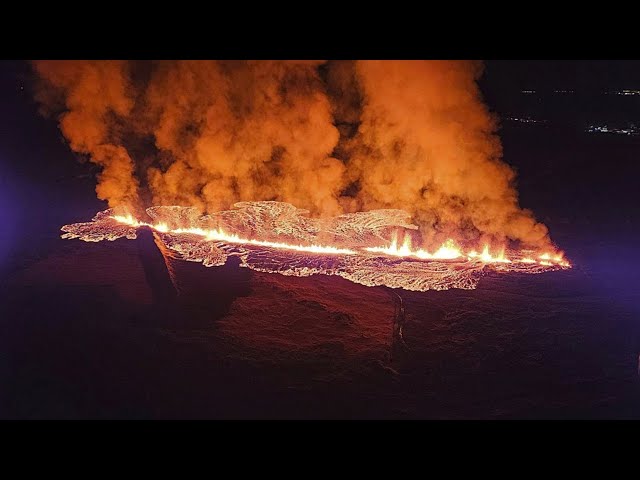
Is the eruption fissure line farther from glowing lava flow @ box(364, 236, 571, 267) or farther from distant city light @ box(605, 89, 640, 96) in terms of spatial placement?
distant city light @ box(605, 89, 640, 96)

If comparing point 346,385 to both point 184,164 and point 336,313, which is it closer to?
point 336,313

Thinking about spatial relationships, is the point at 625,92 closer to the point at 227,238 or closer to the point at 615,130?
the point at 615,130

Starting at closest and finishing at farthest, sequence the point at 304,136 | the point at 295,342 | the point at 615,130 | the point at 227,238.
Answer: the point at 295,342
the point at 227,238
the point at 304,136
the point at 615,130

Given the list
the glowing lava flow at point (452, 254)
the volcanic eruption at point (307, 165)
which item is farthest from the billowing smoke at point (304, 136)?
the glowing lava flow at point (452, 254)

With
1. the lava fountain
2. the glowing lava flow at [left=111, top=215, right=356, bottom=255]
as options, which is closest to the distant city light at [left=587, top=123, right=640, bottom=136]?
the lava fountain

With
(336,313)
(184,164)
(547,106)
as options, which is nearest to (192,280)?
(336,313)

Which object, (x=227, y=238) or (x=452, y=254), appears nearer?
(x=452, y=254)

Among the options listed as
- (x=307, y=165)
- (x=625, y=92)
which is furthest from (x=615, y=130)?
(x=307, y=165)
